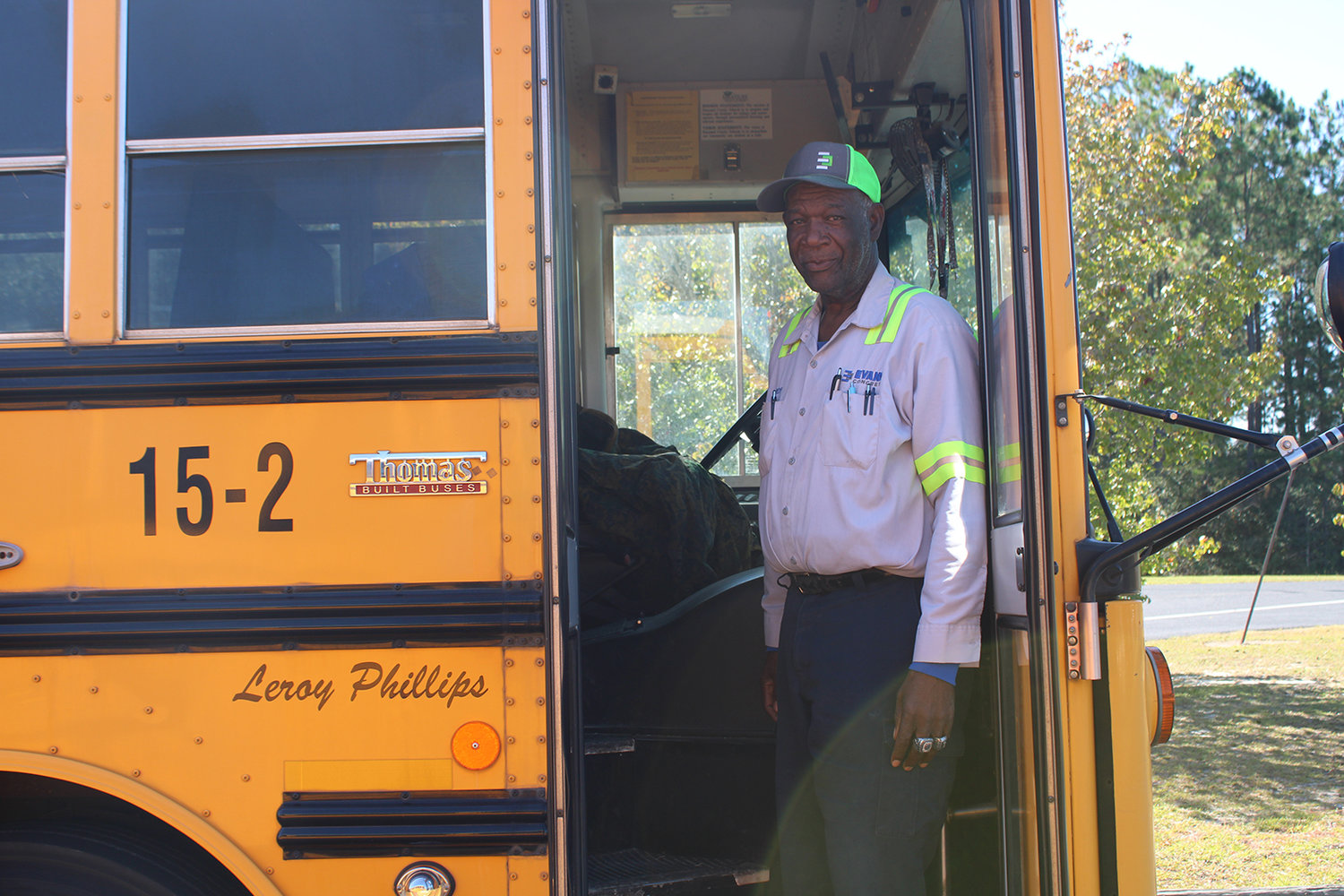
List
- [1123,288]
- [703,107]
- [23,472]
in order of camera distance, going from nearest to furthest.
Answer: [23,472], [703,107], [1123,288]

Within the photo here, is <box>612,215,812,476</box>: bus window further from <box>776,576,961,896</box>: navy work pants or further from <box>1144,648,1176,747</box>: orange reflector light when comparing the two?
<box>1144,648,1176,747</box>: orange reflector light

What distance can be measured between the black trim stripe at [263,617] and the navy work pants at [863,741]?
617 millimetres

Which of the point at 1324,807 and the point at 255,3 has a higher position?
the point at 255,3

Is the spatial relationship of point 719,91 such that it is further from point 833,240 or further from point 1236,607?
point 1236,607

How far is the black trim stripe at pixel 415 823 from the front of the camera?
1.83m

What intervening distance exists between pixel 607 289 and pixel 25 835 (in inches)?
96.2

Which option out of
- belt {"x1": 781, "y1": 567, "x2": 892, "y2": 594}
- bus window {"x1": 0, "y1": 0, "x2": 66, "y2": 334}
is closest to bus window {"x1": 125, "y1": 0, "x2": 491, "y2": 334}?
bus window {"x1": 0, "y1": 0, "x2": 66, "y2": 334}

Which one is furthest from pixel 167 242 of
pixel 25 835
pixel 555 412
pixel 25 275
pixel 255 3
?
pixel 25 835

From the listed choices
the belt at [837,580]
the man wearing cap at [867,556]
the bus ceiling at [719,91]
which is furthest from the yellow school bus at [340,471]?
the bus ceiling at [719,91]

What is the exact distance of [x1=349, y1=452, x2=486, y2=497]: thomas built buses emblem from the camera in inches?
72.6

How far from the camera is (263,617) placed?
1.84 metres

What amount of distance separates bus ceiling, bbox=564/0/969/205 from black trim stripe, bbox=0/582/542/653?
203 centimetres

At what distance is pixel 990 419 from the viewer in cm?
204

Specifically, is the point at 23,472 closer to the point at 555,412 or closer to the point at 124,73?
the point at 124,73
